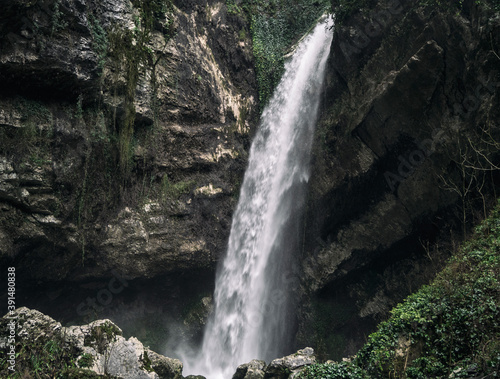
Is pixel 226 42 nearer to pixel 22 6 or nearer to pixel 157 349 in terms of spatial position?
pixel 22 6

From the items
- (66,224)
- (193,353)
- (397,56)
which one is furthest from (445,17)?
(193,353)

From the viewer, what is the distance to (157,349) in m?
13.1

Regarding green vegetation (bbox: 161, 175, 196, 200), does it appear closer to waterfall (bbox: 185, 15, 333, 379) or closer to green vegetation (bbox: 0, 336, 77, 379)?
waterfall (bbox: 185, 15, 333, 379)

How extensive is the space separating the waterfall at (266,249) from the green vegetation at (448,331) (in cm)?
525

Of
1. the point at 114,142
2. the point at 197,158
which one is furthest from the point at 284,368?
the point at 114,142

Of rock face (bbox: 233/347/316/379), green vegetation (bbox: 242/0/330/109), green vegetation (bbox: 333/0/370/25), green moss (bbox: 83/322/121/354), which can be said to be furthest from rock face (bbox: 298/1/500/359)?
green moss (bbox: 83/322/121/354)

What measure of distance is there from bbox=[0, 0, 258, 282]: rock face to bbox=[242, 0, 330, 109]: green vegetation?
1.80 meters

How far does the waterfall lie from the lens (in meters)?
12.8

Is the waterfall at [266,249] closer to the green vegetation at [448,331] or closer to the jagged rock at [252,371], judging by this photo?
the jagged rock at [252,371]

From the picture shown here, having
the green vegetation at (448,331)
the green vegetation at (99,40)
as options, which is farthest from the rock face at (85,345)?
the green vegetation at (99,40)

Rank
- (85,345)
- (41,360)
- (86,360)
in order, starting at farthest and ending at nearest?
(85,345) < (86,360) < (41,360)

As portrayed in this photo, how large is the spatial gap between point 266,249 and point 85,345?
706 cm

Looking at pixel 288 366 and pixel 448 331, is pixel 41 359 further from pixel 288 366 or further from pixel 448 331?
pixel 448 331

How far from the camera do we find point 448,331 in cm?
636
